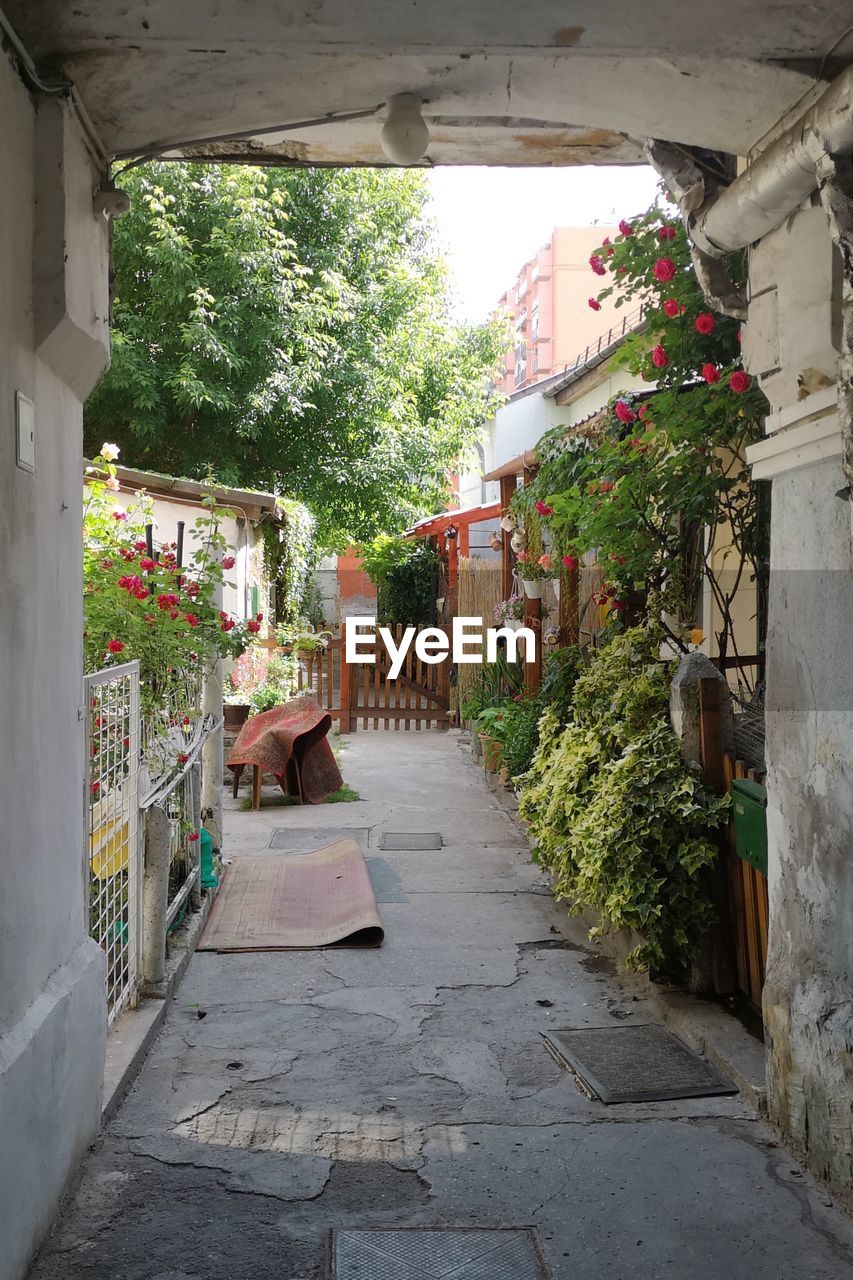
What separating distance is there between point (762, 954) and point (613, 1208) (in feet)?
5.06

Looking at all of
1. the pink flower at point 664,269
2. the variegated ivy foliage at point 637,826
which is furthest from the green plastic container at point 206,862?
the pink flower at point 664,269

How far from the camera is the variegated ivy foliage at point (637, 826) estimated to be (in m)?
4.68

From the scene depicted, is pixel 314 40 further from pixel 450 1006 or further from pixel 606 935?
pixel 606 935

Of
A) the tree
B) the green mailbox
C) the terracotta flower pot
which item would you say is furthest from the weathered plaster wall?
the tree

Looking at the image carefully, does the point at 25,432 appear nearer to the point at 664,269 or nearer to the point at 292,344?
the point at 664,269

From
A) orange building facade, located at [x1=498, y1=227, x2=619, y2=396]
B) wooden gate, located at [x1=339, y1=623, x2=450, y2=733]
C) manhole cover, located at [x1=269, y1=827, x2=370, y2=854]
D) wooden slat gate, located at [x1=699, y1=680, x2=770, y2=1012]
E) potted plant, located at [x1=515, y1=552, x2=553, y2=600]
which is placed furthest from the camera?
orange building facade, located at [x1=498, y1=227, x2=619, y2=396]

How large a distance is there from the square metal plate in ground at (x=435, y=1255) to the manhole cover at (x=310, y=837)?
16.2ft

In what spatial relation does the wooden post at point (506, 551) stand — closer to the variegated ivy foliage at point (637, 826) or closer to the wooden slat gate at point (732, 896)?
the variegated ivy foliage at point (637, 826)

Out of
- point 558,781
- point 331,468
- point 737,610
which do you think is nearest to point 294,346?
point 331,468

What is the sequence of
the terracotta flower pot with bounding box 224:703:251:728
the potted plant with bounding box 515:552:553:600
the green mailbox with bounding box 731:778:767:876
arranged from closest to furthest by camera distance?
1. the green mailbox with bounding box 731:778:767:876
2. the potted plant with bounding box 515:552:553:600
3. the terracotta flower pot with bounding box 224:703:251:728

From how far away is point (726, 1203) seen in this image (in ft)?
10.5

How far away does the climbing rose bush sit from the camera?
17.5 ft

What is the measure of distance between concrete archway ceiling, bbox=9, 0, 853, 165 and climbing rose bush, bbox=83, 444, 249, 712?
2.41m

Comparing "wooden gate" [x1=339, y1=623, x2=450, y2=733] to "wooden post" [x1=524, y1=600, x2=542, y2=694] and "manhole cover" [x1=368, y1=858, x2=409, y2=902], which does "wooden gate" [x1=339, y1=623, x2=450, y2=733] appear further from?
"manhole cover" [x1=368, y1=858, x2=409, y2=902]
